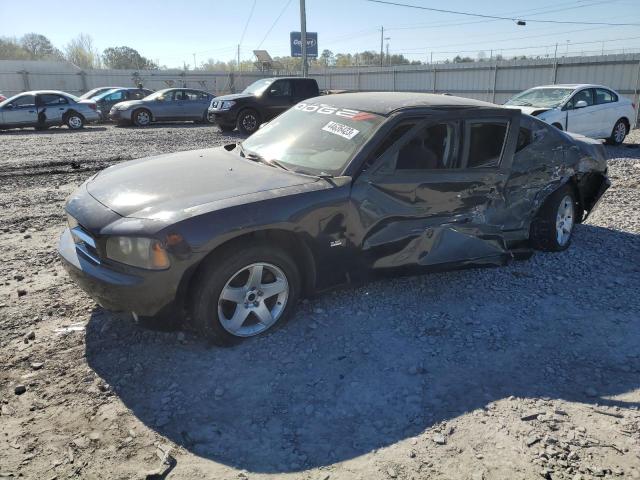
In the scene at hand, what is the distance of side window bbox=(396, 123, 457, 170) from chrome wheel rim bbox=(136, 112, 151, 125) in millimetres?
17631

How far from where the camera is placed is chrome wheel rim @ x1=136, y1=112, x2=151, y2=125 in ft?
63.9

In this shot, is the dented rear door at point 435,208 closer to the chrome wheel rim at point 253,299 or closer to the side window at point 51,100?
the chrome wheel rim at point 253,299

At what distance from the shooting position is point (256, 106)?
636 inches

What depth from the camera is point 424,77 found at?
2744 centimetres

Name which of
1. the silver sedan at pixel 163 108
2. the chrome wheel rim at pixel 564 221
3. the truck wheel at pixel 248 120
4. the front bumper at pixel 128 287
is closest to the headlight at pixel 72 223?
the front bumper at pixel 128 287

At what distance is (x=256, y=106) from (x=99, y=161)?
666 cm

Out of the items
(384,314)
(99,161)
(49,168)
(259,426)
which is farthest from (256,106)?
(259,426)

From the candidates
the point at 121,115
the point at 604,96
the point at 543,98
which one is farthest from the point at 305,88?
the point at 604,96

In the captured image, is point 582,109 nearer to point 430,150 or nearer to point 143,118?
point 430,150

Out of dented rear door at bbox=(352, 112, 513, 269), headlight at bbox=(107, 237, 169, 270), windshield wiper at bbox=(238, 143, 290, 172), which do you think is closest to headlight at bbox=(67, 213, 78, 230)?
headlight at bbox=(107, 237, 169, 270)

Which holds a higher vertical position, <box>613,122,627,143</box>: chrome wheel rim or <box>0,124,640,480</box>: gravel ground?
<box>613,122,627,143</box>: chrome wheel rim

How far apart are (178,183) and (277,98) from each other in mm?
13322

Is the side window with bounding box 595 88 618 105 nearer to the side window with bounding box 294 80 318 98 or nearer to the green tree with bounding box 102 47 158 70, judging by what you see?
the side window with bounding box 294 80 318 98

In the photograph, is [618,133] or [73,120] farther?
[73,120]
